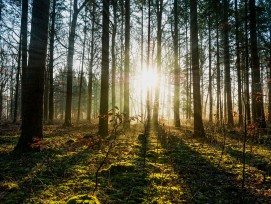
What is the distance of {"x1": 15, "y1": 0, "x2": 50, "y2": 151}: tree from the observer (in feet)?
19.9

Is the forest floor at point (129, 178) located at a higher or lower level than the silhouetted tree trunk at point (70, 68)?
lower

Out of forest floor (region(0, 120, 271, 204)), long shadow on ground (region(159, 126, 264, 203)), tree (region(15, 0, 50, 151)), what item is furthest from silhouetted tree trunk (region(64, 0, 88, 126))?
long shadow on ground (region(159, 126, 264, 203))

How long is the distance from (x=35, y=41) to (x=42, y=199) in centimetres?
483

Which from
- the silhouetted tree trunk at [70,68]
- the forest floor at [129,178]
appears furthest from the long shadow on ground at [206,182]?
the silhouetted tree trunk at [70,68]

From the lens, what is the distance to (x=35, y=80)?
20.2ft

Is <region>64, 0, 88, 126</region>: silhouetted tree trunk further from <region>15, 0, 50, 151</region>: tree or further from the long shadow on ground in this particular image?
the long shadow on ground

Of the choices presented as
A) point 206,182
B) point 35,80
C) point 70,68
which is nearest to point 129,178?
point 206,182

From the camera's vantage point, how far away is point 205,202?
10.5 feet

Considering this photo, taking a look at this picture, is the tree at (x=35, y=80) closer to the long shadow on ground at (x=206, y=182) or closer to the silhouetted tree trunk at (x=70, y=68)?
the long shadow on ground at (x=206, y=182)

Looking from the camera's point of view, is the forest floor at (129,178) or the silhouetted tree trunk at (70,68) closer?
the forest floor at (129,178)

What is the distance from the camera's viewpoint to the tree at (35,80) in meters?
6.06

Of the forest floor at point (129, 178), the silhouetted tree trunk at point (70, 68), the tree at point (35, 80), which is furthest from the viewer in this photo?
the silhouetted tree trunk at point (70, 68)

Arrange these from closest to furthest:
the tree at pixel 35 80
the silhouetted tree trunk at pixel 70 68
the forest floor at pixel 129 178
Result: the forest floor at pixel 129 178, the tree at pixel 35 80, the silhouetted tree trunk at pixel 70 68

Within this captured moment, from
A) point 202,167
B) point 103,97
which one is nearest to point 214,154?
point 202,167
